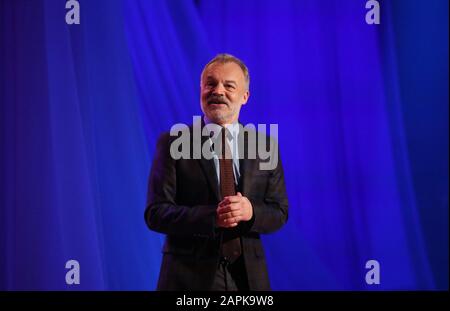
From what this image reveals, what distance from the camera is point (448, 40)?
3080 mm

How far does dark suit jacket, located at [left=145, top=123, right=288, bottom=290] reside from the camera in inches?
79.1

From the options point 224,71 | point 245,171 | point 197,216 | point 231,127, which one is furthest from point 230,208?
point 224,71

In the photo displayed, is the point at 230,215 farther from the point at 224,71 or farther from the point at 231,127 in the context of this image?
the point at 224,71

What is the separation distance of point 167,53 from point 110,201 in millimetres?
793

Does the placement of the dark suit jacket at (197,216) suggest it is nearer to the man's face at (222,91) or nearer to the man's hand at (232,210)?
the man's hand at (232,210)

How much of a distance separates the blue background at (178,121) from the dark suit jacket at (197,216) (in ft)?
2.64

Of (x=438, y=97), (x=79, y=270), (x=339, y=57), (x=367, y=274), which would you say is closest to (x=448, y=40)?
(x=438, y=97)

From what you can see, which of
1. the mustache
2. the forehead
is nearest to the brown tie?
the mustache

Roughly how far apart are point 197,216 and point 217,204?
11cm

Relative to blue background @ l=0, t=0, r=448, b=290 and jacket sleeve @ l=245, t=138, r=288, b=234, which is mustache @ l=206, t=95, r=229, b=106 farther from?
blue background @ l=0, t=0, r=448, b=290

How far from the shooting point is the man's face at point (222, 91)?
87.0 inches

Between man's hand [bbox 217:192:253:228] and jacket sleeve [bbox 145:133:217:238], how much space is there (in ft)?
0.10

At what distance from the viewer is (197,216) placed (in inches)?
78.4

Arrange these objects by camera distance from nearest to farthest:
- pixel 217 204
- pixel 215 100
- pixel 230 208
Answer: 1. pixel 230 208
2. pixel 217 204
3. pixel 215 100
